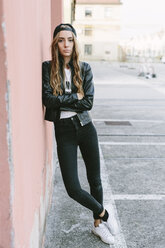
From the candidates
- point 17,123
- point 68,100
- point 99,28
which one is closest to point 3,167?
point 17,123

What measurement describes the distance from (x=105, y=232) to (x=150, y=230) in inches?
21.1

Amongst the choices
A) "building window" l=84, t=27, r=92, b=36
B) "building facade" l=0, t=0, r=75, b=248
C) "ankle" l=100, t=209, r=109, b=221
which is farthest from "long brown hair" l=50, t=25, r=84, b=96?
"building window" l=84, t=27, r=92, b=36

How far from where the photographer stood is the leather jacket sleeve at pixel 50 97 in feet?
8.89

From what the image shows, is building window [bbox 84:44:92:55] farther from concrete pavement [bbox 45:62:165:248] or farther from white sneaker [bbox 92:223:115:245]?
white sneaker [bbox 92:223:115:245]

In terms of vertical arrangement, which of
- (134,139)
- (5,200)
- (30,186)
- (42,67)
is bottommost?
(134,139)

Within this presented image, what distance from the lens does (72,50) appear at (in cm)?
281

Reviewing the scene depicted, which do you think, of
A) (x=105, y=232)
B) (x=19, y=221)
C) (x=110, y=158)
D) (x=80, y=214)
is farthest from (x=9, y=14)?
(x=110, y=158)

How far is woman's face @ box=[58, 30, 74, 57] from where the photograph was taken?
2721 millimetres

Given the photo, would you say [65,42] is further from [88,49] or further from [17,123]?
[88,49]

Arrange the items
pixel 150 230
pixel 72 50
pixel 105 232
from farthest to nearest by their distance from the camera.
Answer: pixel 150 230, pixel 105 232, pixel 72 50

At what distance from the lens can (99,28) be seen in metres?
54.7

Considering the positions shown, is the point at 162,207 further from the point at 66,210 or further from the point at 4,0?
the point at 4,0

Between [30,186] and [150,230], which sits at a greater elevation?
→ [30,186]

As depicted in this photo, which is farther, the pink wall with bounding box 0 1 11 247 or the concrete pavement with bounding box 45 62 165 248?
the concrete pavement with bounding box 45 62 165 248
